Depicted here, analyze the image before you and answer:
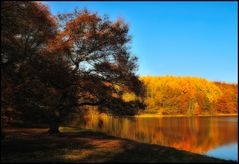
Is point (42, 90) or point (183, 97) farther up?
point (183, 97)

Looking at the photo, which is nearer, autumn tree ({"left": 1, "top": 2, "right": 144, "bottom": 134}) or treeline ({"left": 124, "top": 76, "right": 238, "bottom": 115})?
autumn tree ({"left": 1, "top": 2, "right": 144, "bottom": 134})

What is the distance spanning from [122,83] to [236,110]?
13729 cm

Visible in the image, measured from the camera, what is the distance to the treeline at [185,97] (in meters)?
135

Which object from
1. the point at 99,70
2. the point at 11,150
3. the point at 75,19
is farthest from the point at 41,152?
the point at 75,19

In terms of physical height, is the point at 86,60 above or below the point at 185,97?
below

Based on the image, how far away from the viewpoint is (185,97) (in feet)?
445

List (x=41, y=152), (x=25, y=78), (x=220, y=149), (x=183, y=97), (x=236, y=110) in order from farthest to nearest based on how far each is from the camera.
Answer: (x=236, y=110) < (x=183, y=97) < (x=220, y=149) < (x=41, y=152) < (x=25, y=78)

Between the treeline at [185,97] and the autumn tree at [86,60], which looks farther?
the treeline at [185,97]

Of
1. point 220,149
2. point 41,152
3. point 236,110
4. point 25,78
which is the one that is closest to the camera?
point 25,78

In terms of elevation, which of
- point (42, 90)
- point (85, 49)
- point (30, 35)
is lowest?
point (42, 90)

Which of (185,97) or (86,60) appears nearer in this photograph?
(86,60)

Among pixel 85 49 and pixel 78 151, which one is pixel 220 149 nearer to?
pixel 85 49

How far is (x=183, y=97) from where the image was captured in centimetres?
13662

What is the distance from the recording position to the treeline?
443 ft
